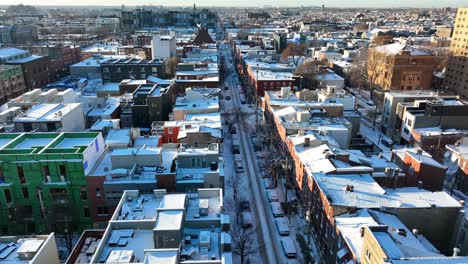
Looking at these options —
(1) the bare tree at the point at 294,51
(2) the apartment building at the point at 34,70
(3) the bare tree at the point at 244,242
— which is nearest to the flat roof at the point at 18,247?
(3) the bare tree at the point at 244,242

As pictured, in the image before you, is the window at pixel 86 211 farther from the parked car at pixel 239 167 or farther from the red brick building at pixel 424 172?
the red brick building at pixel 424 172

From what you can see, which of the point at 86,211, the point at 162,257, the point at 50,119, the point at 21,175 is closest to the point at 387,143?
the point at 86,211

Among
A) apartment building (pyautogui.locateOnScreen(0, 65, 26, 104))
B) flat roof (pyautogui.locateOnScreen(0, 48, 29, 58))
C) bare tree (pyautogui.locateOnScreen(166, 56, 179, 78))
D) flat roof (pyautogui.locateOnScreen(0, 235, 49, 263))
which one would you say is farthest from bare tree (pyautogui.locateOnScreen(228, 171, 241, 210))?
flat roof (pyautogui.locateOnScreen(0, 48, 29, 58))

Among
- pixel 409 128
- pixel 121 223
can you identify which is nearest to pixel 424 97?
pixel 409 128

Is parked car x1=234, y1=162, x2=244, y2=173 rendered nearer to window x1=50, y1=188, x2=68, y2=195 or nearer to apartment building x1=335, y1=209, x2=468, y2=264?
apartment building x1=335, y1=209, x2=468, y2=264

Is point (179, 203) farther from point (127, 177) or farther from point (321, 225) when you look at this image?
point (321, 225)
